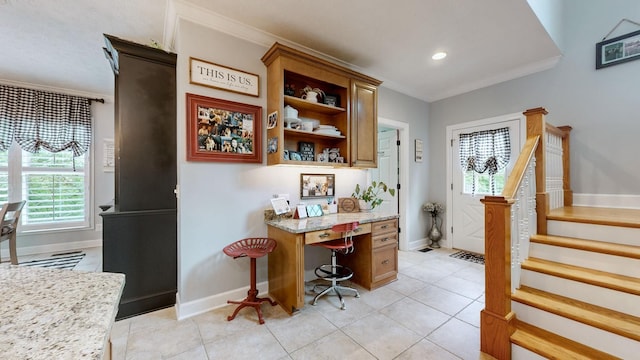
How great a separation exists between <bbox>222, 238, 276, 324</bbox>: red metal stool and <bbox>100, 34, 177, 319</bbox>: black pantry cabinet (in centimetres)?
69

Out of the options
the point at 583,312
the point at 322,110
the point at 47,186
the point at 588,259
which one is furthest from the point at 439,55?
the point at 47,186

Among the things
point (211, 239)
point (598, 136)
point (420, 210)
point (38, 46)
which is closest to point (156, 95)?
point (211, 239)

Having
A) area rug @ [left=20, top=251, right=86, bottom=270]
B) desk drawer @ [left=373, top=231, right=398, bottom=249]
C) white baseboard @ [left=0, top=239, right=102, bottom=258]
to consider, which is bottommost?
area rug @ [left=20, top=251, right=86, bottom=270]

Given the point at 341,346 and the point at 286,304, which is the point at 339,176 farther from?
the point at 341,346

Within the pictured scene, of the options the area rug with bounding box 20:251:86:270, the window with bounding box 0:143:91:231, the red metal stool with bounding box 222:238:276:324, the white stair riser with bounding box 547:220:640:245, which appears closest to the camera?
the white stair riser with bounding box 547:220:640:245

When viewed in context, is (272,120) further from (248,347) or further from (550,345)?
Answer: (550,345)

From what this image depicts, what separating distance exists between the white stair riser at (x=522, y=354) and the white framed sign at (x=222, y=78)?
9.79 ft

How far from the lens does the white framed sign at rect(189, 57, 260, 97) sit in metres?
2.25

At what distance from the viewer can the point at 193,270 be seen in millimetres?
2273

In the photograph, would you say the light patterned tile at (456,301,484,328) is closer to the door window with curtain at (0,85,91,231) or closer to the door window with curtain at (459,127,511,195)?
the door window with curtain at (459,127,511,195)

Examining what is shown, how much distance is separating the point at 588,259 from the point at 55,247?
7.14 meters

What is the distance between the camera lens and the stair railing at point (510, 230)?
1635mm

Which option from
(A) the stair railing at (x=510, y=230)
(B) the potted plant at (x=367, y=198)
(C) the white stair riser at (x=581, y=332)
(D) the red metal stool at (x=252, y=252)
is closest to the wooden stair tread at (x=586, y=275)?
(A) the stair railing at (x=510, y=230)

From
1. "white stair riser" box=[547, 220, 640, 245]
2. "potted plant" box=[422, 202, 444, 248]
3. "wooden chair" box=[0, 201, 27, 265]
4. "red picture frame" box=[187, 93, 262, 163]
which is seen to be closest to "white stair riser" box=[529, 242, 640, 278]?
"white stair riser" box=[547, 220, 640, 245]
